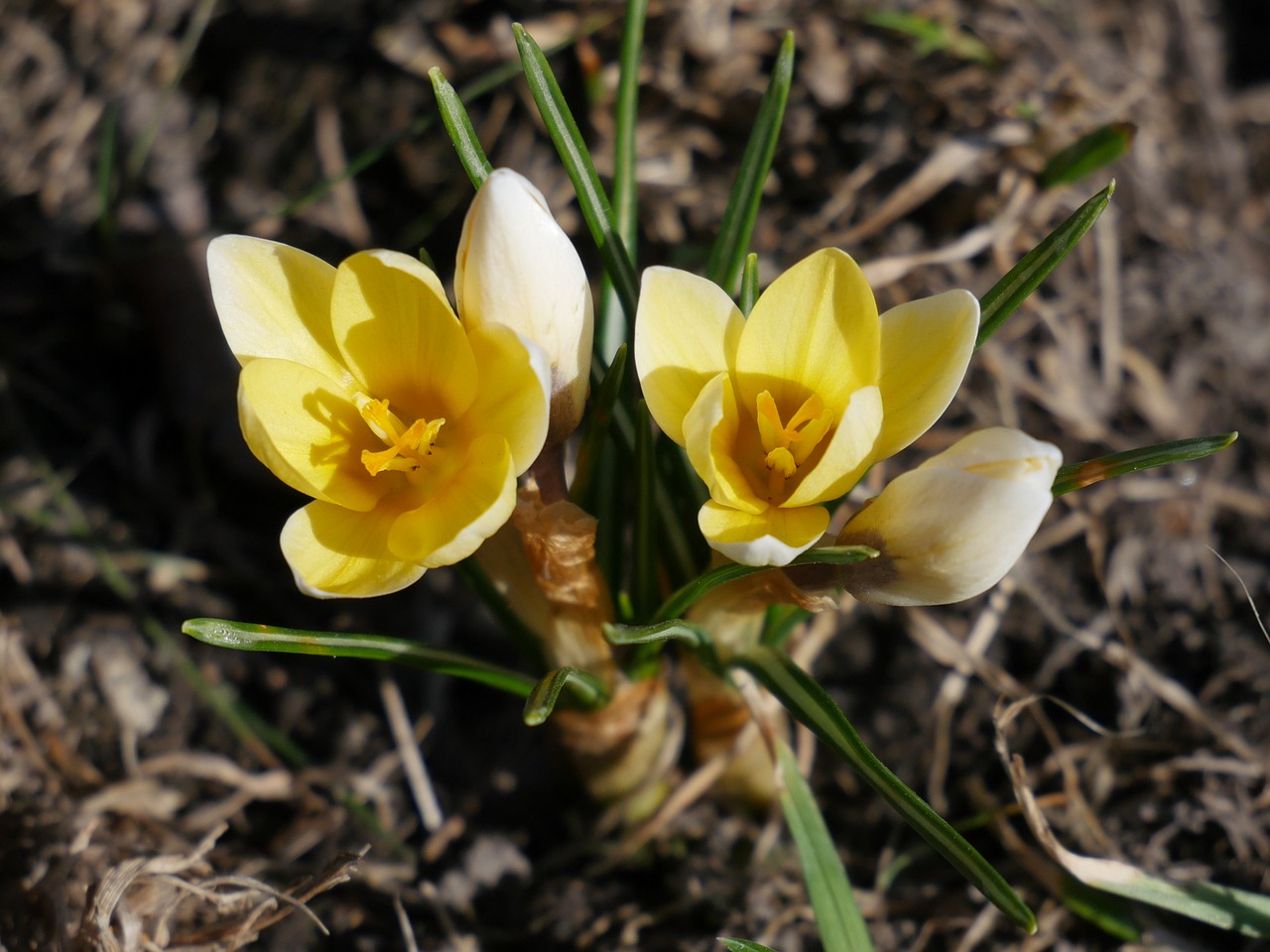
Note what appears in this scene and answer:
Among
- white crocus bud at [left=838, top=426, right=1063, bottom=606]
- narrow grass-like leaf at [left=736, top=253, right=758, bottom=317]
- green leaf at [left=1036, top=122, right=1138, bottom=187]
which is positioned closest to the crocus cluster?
white crocus bud at [left=838, top=426, right=1063, bottom=606]

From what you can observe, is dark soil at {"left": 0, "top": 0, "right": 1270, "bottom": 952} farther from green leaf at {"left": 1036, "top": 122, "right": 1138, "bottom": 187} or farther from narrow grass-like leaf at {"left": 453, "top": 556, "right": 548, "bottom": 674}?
narrow grass-like leaf at {"left": 453, "top": 556, "right": 548, "bottom": 674}

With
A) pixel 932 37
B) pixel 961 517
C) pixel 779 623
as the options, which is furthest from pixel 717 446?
pixel 932 37

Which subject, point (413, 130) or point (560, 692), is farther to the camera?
point (413, 130)

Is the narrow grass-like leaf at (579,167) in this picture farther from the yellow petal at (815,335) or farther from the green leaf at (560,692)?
the green leaf at (560,692)

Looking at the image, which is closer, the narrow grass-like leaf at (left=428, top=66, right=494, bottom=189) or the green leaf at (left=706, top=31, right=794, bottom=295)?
the narrow grass-like leaf at (left=428, top=66, right=494, bottom=189)

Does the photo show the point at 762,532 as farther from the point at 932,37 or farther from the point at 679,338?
the point at 932,37

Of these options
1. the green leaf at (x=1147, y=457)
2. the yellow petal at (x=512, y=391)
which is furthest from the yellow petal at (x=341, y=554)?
the green leaf at (x=1147, y=457)

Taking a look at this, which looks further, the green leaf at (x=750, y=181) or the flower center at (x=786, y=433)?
the green leaf at (x=750, y=181)
